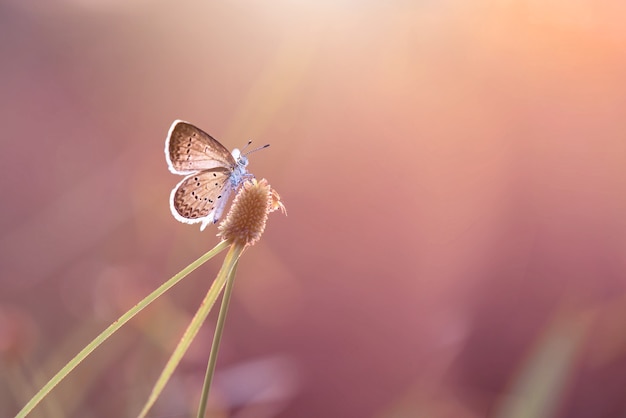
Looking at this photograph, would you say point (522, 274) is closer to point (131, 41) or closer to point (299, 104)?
point (299, 104)

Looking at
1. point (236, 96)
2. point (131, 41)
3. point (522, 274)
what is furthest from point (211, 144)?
point (131, 41)

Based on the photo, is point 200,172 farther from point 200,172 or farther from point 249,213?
point 249,213

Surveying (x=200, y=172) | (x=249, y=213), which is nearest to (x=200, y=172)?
(x=200, y=172)

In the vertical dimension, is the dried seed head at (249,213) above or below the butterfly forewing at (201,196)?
below

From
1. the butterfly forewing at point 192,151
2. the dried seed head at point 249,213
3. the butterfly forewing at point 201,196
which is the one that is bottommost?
the dried seed head at point 249,213

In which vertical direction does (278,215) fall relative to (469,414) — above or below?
above

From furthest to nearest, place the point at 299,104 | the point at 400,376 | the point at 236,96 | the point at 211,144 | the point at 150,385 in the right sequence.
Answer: the point at 236,96
the point at 299,104
the point at 400,376
the point at 150,385
the point at 211,144
